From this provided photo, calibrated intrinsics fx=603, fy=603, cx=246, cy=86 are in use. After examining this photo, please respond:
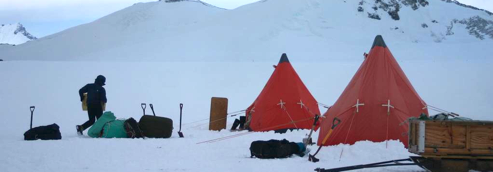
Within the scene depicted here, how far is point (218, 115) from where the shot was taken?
13781 millimetres

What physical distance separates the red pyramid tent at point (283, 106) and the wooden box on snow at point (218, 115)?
0.58 m

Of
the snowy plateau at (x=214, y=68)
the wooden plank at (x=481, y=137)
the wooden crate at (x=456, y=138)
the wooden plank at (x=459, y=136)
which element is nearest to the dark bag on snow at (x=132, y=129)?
the snowy plateau at (x=214, y=68)

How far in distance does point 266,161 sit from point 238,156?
81cm

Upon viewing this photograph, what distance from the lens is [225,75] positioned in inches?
1045

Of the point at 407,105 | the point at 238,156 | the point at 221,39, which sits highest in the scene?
the point at 221,39

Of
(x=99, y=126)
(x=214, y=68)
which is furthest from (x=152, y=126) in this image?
(x=214, y=68)

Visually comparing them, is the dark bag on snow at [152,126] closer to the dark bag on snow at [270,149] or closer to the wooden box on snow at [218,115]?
the wooden box on snow at [218,115]

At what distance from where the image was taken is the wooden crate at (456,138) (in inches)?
251

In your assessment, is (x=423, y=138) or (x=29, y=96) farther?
(x=29, y=96)

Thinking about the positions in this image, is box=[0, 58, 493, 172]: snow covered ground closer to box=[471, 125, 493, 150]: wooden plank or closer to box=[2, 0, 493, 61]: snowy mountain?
box=[471, 125, 493, 150]: wooden plank

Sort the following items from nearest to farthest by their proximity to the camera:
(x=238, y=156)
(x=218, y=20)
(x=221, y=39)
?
1. (x=238, y=156)
2. (x=221, y=39)
3. (x=218, y=20)

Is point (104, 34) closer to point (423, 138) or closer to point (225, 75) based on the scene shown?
point (225, 75)

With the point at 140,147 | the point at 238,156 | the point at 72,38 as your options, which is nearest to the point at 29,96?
the point at 140,147

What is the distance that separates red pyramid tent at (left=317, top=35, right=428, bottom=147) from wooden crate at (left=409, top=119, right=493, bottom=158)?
3018 mm
